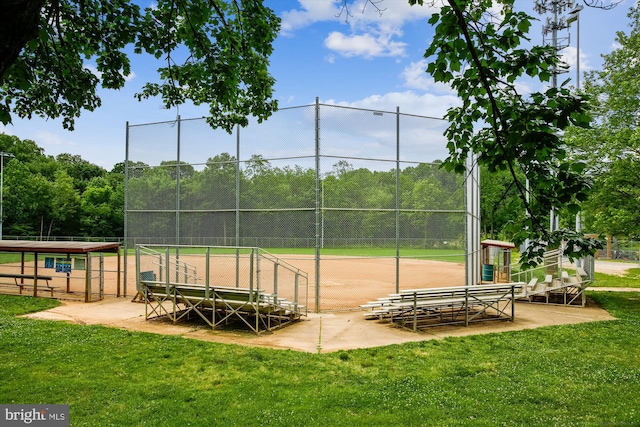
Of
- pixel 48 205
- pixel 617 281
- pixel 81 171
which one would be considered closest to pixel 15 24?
pixel 617 281

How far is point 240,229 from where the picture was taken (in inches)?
451

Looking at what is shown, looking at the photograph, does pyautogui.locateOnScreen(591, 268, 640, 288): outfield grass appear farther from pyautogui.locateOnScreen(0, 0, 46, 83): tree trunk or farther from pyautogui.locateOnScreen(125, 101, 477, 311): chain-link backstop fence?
pyautogui.locateOnScreen(0, 0, 46, 83): tree trunk

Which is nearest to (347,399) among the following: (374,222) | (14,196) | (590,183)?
(590,183)

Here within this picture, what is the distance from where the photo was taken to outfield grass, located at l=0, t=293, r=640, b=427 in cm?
459

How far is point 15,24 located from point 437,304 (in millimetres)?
9068

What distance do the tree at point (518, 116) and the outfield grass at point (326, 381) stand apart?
2420mm

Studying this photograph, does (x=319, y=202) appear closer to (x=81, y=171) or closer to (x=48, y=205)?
(x=48, y=205)

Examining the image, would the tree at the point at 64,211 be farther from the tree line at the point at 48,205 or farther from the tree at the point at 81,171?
the tree at the point at 81,171

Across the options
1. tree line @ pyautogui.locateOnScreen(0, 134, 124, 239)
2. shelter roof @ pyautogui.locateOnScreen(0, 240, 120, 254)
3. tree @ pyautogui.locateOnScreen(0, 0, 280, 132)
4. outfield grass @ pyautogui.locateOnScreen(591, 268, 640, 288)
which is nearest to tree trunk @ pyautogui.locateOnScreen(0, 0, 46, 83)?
tree @ pyautogui.locateOnScreen(0, 0, 280, 132)

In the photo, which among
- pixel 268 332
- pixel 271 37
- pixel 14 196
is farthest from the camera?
pixel 14 196

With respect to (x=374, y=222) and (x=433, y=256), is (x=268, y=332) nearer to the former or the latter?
(x=374, y=222)

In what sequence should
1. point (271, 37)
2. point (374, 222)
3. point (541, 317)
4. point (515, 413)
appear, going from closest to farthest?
point (515, 413) < point (271, 37) < point (541, 317) < point (374, 222)

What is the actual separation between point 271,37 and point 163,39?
4.66ft

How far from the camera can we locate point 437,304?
9.38m
